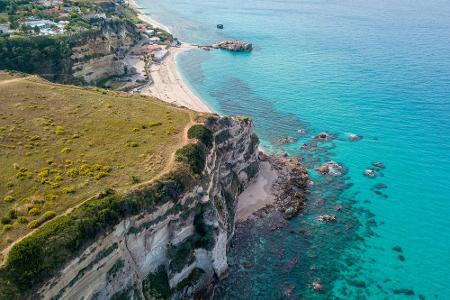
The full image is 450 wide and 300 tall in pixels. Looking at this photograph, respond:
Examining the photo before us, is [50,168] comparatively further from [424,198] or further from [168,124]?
[424,198]

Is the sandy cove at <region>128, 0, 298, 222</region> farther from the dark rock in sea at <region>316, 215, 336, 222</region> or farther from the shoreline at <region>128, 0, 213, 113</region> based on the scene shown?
the dark rock in sea at <region>316, 215, 336, 222</region>

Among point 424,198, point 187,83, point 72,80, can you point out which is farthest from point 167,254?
point 187,83

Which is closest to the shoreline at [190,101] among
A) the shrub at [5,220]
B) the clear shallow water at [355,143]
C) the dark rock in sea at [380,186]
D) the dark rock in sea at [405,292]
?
the clear shallow water at [355,143]

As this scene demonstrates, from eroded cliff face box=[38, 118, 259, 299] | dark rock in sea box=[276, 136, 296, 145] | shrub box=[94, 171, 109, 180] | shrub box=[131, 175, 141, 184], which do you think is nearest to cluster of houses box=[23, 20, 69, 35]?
dark rock in sea box=[276, 136, 296, 145]

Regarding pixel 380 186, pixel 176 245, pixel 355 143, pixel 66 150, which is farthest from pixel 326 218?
pixel 66 150

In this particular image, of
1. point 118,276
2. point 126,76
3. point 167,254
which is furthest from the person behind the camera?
point 126,76
